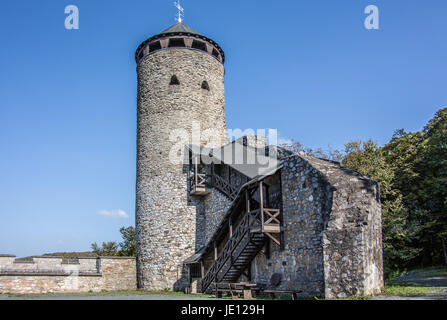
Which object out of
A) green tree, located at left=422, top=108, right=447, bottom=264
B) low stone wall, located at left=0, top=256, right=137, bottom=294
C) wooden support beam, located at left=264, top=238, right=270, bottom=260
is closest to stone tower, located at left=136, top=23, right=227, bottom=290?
low stone wall, located at left=0, top=256, right=137, bottom=294

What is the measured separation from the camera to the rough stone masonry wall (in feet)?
38.1

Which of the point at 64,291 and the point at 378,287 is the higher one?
the point at 378,287

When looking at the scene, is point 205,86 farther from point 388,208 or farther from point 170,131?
point 388,208

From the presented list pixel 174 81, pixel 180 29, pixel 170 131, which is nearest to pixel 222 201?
pixel 170 131

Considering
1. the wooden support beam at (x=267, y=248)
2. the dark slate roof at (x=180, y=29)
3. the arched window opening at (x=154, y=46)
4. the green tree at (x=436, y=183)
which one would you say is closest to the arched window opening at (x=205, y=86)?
the dark slate roof at (x=180, y=29)

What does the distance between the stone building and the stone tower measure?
0.19 ft

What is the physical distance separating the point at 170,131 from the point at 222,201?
17.8 ft

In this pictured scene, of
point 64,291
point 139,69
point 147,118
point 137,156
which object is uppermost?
point 139,69

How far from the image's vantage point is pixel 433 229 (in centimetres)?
2819

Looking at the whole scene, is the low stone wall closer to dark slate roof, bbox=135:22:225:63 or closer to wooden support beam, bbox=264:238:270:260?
wooden support beam, bbox=264:238:270:260

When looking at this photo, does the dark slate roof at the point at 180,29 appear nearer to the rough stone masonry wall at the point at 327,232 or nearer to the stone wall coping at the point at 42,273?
the rough stone masonry wall at the point at 327,232

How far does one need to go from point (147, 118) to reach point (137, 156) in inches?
93.3

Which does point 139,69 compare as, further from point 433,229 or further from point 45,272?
Answer: point 433,229
